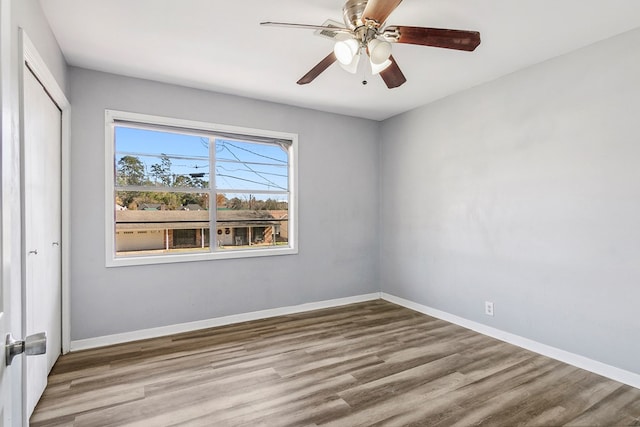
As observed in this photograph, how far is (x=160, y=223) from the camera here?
343cm

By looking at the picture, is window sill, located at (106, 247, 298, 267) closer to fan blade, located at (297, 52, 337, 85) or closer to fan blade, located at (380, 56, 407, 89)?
fan blade, located at (297, 52, 337, 85)

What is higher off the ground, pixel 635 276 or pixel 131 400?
pixel 635 276

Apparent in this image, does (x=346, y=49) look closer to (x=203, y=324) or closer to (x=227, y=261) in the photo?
(x=227, y=261)

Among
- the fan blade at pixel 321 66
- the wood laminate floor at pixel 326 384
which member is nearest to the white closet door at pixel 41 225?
the wood laminate floor at pixel 326 384

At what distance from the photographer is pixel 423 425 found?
1935mm

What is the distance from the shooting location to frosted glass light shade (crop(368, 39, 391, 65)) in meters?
1.87

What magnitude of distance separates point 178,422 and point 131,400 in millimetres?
465

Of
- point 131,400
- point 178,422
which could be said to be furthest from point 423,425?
point 131,400

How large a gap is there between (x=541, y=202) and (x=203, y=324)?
3411 millimetres

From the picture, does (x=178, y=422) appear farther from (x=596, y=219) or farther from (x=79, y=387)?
(x=596, y=219)

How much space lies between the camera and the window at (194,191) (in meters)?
3.24

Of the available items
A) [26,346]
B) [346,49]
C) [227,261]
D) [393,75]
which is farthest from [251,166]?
[26,346]

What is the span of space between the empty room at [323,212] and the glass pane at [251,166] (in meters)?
0.03

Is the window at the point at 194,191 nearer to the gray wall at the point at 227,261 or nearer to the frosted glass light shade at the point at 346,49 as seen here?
the gray wall at the point at 227,261
